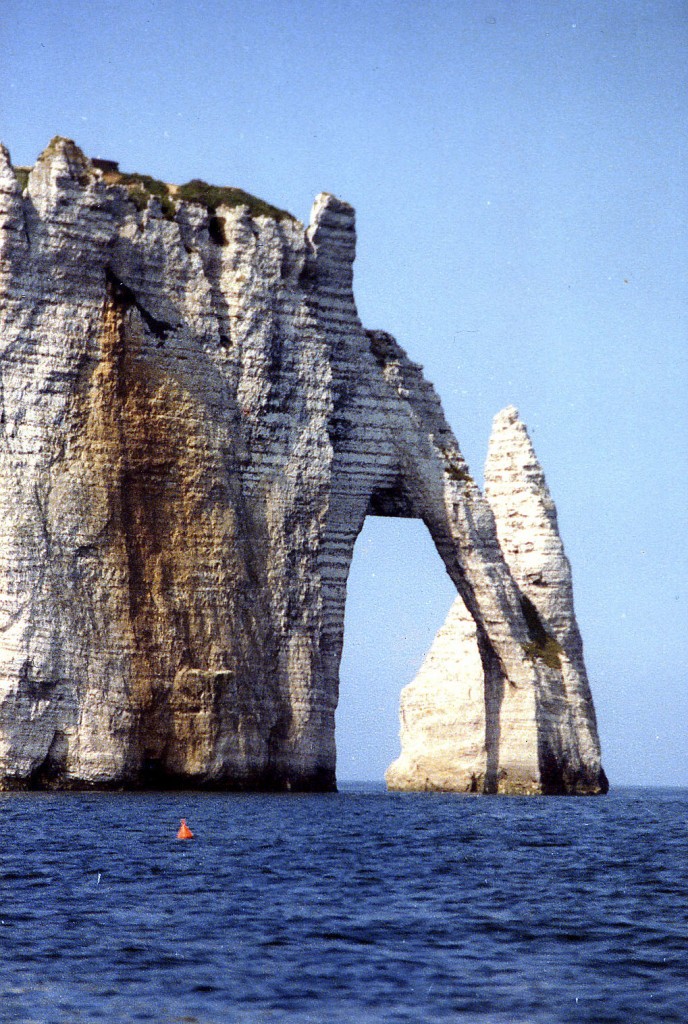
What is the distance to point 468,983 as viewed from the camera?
1653 cm

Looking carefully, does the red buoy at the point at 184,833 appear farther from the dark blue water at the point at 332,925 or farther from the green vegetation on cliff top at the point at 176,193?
the green vegetation on cliff top at the point at 176,193

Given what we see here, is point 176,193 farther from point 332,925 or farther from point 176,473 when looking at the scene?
point 332,925

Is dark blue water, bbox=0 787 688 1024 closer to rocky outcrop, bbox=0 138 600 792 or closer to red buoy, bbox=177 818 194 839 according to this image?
red buoy, bbox=177 818 194 839

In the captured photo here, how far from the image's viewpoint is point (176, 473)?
1907 inches

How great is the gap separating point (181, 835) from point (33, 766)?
15.6 meters

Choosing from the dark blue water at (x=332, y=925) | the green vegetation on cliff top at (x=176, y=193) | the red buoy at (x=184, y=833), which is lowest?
the dark blue water at (x=332, y=925)

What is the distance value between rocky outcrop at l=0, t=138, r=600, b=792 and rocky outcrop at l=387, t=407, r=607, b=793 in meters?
2.45

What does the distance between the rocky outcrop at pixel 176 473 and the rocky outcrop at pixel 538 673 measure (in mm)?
2454

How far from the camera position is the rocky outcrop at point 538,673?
56125 mm

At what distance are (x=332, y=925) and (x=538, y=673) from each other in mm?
36481

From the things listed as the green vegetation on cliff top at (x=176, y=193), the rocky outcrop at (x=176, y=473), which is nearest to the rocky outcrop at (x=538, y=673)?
the rocky outcrop at (x=176, y=473)

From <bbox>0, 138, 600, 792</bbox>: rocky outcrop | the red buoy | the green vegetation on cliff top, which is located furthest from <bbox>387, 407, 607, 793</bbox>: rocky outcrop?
the red buoy

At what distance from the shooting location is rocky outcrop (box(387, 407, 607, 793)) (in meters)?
56.1

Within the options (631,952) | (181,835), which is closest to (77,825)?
(181,835)
